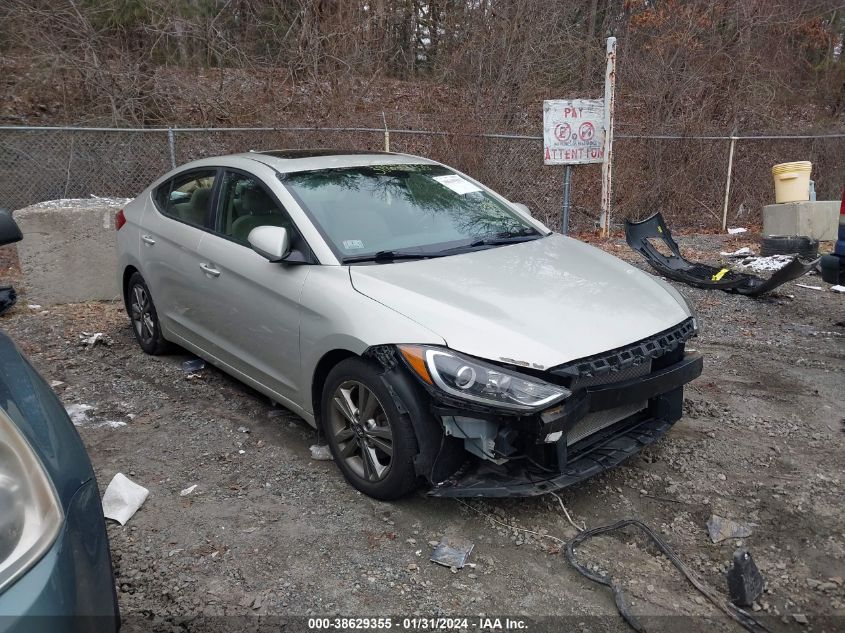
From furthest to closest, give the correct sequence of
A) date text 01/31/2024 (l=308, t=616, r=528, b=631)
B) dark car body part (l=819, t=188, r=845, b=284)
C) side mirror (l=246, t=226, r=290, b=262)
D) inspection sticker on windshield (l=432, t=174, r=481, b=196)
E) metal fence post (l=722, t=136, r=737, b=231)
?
metal fence post (l=722, t=136, r=737, b=231), dark car body part (l=819, t=188, r=845, b=284), inspection sticker on windshield (l=432, t=174, r=481, b=196), side mirror (l=246, t=226, r=290, b=262), date text 01/31/2024 (l=308, t=616, r=528, b=631)

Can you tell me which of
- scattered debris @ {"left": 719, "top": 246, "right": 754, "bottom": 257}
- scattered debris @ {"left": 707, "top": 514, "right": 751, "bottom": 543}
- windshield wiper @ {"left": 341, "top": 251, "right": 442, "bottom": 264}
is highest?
windshield wiper @ {"left": 341, "top": 251, "right": 442, "bottom": 264}

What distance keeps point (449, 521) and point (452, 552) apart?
0.24 m

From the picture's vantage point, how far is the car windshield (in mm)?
3766

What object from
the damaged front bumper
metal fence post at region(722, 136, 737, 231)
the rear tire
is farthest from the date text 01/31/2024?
metal fence post at region(722, 136, 737, 231)

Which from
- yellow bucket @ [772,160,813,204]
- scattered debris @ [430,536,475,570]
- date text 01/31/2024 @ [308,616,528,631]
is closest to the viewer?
date text 01/31/2024 @ [308,616,528,631]

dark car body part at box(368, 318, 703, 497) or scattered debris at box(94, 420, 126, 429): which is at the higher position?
dark car body part at box(368, 318, 703, 497)

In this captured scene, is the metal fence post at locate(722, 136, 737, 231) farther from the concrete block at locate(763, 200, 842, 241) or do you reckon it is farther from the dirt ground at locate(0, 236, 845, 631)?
the dirt ground at locate(0, 236, 845, 631)

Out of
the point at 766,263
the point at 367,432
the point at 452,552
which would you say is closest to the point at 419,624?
the point at 452,552

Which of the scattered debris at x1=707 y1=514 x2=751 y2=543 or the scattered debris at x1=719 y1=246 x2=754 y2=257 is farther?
the scattered debris at x1=719 y1=246 x2=754 y2=257

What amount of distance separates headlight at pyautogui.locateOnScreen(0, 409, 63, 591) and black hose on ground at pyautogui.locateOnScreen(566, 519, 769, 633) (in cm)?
201

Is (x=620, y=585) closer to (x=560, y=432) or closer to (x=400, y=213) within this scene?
(x=560, y=432)

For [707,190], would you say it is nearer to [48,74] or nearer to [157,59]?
[157,59]

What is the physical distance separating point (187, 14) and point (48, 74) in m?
2.46

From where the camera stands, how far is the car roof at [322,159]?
427 centimetres
